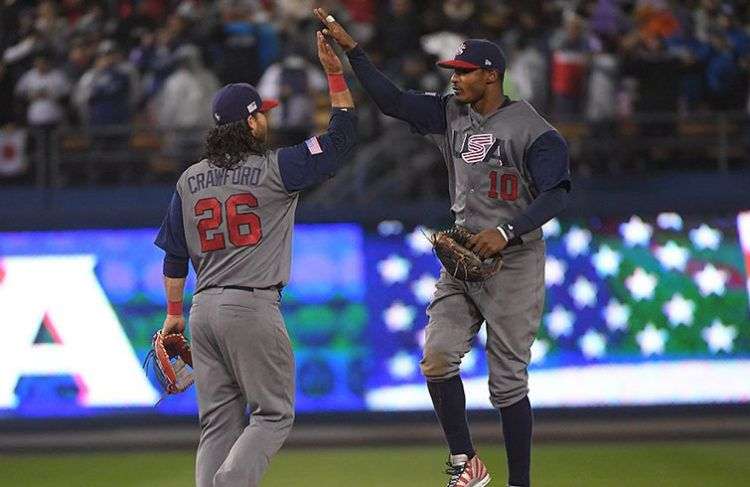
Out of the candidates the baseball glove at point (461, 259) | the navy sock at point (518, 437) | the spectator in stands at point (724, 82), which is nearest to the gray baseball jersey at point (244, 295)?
the baseball glove at point (461, 259)

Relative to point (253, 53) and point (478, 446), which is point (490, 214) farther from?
point (253, 53)

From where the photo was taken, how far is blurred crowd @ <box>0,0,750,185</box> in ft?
44.9

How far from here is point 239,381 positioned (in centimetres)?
654

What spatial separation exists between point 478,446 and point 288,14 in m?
6.25

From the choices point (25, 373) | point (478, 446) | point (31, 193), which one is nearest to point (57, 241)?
point (25, 373)

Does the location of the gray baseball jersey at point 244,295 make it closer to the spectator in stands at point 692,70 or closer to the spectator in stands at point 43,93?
the spectator in stands at point 43,93

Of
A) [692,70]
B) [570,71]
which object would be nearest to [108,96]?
[570,71]

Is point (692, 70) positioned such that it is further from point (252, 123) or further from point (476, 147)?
point (252, 123)

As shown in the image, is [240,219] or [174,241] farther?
[174,241]

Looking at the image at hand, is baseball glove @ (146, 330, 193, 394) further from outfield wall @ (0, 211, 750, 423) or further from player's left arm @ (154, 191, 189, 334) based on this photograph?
outfield wall @ (0, 211, 750, 423)

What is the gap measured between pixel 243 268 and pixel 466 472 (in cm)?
160

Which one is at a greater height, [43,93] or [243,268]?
[243,268]

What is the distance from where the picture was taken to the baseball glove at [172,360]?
7.01 meters

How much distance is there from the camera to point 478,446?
32.8 feet
